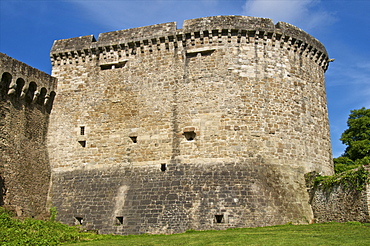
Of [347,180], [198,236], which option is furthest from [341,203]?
[198,236]

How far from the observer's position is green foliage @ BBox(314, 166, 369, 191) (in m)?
11.7

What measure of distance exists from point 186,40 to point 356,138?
1190cm

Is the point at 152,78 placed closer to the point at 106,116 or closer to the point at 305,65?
the point at 106,116

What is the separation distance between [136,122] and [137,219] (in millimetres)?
3473

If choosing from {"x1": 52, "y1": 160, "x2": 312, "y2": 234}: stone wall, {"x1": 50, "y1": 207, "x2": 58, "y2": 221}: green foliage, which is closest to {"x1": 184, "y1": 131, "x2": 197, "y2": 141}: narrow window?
{"x1": 52, "y1": 160, "x2": 312, "y2": 234}: stone wall

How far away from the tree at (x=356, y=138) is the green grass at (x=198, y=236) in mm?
9744

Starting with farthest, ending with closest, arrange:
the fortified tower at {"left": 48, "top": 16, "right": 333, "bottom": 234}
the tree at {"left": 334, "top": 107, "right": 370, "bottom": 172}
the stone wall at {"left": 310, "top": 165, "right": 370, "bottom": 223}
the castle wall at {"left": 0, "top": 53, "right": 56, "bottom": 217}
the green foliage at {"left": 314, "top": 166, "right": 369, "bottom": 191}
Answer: the tree at {"left": 334, "top": 107, "right": 370, "bottom": 172} < the castle wall at {"left": 0, "top": 53, "right": 56, "bottom": 217} < the fortified tower at {"left": 48, "top": 16, "right": 333, "bottom": 234} < the green foliage at {"left": 314, "top": 166, "right": 369, "bottom": 191} < the stone wall at {"left": 310, "top": 165, "right": 370, "bottom": 223}

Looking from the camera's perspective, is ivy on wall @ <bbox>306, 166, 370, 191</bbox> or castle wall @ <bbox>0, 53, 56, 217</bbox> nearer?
ivy on wall @ <bbox>306, 166, 370, 191</bbox>

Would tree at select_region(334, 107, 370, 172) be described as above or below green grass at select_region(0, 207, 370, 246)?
above

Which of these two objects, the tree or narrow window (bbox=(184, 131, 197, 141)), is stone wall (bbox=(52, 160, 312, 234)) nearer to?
narrow window (bbox=(184, 131, 197, 141))

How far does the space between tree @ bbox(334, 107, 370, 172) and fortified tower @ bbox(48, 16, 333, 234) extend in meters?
5.92

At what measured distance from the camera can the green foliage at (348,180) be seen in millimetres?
11734

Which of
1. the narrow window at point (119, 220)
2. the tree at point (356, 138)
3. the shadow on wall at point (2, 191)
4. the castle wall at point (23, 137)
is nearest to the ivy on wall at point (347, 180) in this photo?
the narrow window at point (119, 220)

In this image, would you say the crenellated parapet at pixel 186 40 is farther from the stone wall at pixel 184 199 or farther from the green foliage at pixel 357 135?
the green foliage at pixel 357 135
